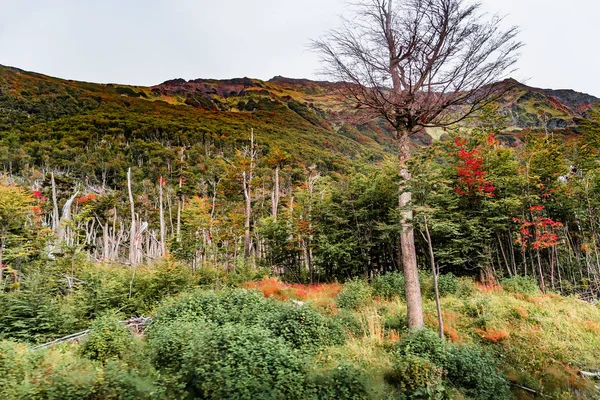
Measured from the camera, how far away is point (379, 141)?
84.9 meters

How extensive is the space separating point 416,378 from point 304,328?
2.55m

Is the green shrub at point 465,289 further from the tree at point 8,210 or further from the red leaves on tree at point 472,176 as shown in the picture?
the tree at point 8,210

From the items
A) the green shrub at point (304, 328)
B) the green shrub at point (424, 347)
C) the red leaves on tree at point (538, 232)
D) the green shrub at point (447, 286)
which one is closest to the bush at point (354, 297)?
the green shrub at point (304, 328)

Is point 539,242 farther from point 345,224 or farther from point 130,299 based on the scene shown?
point 130,299

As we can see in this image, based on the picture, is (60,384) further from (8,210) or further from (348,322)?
(8,210)

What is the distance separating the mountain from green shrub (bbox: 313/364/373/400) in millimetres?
17077

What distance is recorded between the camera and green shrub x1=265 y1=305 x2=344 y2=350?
6.41m

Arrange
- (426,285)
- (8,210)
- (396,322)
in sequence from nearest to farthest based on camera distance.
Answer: (396,322) → (8,210) → (426,285)

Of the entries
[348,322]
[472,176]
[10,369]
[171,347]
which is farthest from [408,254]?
[10,369]

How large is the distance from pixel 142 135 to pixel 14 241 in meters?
55.5

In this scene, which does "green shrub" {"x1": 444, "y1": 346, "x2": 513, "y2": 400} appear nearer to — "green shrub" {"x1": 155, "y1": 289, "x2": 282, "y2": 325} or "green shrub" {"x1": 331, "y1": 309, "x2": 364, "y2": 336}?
"green shrub" {"x1": 331, "y1": 309, "x2": 364, "y2": 336}

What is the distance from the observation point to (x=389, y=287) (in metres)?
11.1

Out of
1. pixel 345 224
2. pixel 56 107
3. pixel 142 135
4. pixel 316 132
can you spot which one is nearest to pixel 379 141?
pixel 316 132

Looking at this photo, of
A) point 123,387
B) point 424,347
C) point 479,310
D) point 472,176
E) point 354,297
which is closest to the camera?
point 123,387
